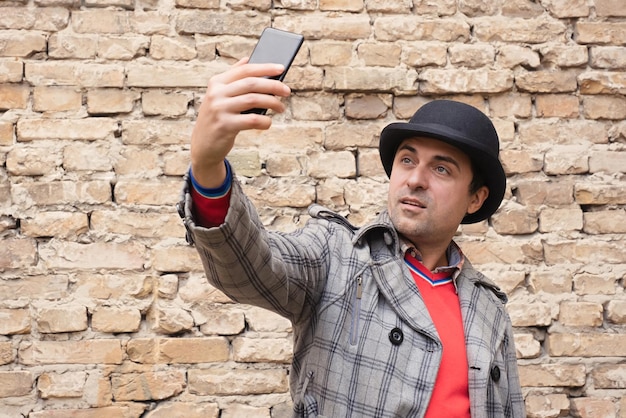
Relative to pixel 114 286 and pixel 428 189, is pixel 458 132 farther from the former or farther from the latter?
pixel 114 286

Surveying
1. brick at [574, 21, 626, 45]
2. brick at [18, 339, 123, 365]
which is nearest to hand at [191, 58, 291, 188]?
brick at [18, 339, 123, 365]

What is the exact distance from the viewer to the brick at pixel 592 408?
3092mm

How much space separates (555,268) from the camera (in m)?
3.12

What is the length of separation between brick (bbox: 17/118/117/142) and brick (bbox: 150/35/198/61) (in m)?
0.32

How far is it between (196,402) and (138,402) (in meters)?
0.21

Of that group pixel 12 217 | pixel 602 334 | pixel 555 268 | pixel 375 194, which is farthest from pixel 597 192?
pixel 12 217

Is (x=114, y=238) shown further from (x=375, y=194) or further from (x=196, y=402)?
(x=375, y=194)

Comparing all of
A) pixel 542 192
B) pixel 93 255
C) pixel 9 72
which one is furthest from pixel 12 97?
pixel 542 192

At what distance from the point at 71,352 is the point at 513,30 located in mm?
2154

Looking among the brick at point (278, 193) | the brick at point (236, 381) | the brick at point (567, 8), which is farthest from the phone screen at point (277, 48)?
the brick at point (567, 8)

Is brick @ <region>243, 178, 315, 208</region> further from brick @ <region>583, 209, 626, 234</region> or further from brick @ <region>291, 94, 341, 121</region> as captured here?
brick @ <region>583, 209, 626, 234</region>

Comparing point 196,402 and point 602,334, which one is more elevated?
point 602,334

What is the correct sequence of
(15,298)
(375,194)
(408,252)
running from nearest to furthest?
(408,252) < (15,298) < (375,194)

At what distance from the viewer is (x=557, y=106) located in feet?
10.4
